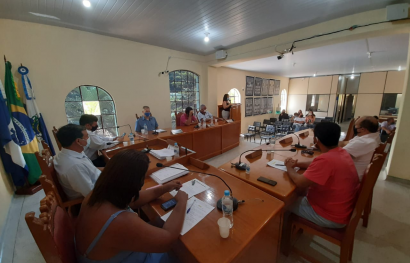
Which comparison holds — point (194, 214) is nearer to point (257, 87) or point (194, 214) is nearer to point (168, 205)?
point (168, 205)

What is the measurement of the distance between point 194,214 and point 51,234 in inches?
29.5

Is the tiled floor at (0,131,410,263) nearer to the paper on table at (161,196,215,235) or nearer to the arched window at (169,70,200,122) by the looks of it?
the paper on table at (161,196,215,235)

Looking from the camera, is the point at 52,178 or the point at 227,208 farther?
the point at 52,178

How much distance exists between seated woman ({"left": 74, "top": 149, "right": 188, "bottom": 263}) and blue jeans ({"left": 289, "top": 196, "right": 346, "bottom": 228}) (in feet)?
4.03

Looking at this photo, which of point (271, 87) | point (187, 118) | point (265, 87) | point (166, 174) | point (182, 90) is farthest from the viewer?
point (271, 87)

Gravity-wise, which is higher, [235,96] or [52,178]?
[235,96]

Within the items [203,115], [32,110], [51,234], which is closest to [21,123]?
[32,110]

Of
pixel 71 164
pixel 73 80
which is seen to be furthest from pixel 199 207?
pixel 73 80

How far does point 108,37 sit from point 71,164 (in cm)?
353

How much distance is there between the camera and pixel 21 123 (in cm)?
261

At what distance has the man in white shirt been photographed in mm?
1945

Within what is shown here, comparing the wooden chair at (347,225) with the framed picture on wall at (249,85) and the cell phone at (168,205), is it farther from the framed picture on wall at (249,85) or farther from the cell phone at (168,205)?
the framed picture on wall at (249,85)

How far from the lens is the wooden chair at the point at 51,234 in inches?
24.7

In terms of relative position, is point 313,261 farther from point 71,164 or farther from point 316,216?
point 71,164
